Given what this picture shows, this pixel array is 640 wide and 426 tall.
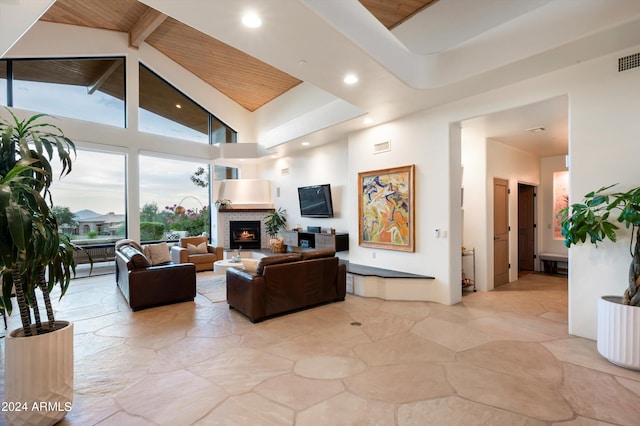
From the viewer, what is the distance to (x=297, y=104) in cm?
806

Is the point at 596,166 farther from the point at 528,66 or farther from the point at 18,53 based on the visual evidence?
the point at 18,53

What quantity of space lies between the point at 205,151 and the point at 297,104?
3.05m

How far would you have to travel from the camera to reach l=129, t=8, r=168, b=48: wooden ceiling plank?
20.7 feet

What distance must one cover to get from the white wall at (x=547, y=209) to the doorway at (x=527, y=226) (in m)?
0.16

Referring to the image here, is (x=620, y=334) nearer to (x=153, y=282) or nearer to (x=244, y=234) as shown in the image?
(x=153, y=282)

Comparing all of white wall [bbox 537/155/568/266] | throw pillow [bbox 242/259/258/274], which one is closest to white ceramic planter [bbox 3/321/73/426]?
throw pillow [bbox 242/259/258/274]

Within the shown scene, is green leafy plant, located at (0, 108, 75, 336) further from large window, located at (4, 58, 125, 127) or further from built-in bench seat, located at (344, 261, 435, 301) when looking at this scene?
large window, located at (4, 58, 125, 127)

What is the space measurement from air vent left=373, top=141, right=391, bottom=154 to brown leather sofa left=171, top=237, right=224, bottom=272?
472 centimetres

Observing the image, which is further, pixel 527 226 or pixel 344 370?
pixel 527 226

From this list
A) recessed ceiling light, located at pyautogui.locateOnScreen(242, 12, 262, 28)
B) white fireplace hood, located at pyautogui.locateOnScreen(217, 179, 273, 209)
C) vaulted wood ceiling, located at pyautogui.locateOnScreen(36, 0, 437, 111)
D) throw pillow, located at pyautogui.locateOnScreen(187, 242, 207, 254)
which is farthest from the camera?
white fireplace hood, located at pyautogui.locateOnScreen(217, 179, 273, 209)

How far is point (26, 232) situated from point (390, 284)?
15.0 feet

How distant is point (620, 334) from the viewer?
2.90 meters

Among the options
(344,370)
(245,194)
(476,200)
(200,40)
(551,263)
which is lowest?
(344,370)

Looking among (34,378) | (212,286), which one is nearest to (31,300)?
(34,378)
